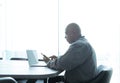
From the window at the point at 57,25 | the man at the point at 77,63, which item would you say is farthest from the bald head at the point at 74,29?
the window at the point at 57,25

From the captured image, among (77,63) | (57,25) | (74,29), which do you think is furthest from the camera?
(57,25)

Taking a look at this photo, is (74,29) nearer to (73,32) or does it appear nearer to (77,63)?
(73,32)

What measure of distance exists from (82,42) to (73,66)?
0.97 ft

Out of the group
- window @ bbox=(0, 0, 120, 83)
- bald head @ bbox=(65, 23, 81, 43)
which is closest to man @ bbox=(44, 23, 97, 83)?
bald head @ bbox=(65, 23, 81, 43)

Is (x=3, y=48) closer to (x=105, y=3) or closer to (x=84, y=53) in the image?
(x=105, y=3)

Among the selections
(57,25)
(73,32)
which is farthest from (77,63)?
(57,25)

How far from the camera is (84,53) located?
2.51 metres

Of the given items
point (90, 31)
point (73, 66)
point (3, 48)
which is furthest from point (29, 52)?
point (3, 48)

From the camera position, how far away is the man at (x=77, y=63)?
2418 millimetres

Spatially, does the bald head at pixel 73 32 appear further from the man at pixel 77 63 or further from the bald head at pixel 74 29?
the man at pixel 77 63

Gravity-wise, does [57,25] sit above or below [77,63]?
A: above

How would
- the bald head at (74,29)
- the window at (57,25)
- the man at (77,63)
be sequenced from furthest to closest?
the window at (57,25), the bald head at (74,29), the man at (77,63)

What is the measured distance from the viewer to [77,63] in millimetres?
2445

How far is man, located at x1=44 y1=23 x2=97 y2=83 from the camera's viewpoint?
242cm
